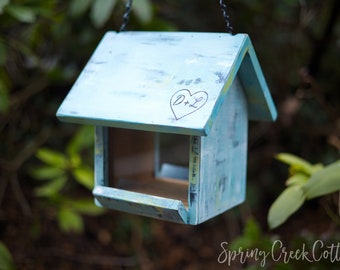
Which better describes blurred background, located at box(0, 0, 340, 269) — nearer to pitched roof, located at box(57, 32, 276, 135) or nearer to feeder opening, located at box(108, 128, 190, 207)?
feeder opening, located at box(108, 128, 190, 207)

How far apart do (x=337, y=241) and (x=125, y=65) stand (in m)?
0.78

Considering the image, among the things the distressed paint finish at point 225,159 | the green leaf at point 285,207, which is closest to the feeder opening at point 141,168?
the distressed paint finish at point 225,159

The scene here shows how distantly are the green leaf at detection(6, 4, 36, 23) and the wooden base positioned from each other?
56cm

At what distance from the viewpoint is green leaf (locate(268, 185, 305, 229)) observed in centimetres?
114

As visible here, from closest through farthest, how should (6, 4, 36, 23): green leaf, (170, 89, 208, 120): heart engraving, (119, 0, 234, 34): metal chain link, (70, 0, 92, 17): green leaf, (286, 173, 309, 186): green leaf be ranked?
(170, 89, 208, 120): heart engraving
(119, 0, 234, 34): metal chain link
(286, 173, 309, 186): green leaf
(6, 4, 36, 23): green leaf
(70, 0, 92, 17): green leaf

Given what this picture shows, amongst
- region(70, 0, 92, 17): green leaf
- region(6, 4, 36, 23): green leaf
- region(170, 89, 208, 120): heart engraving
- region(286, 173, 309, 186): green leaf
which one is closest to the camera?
region(170, 89, 208, 120): heart engraving

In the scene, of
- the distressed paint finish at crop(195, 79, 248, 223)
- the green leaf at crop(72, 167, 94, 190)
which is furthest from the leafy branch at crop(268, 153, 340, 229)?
the green leaf at crop(72, 167, 94, 190)

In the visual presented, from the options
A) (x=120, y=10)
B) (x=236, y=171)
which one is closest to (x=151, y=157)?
(x=236, y=171)

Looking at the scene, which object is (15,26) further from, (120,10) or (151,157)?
(151,157)

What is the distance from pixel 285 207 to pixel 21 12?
95 centimetres

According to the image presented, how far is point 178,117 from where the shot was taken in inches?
37.7

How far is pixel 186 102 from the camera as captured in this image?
98 cm

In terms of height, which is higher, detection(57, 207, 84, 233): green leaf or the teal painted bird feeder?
the teal painted bird feeder

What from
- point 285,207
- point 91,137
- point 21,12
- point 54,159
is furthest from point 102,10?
point 285,207
